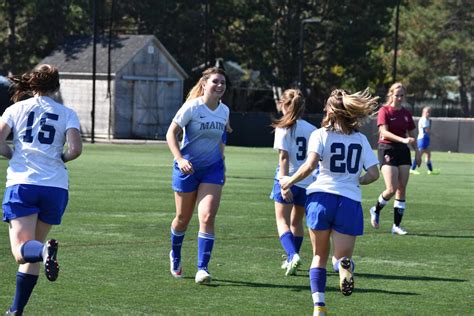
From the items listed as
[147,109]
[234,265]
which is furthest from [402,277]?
[147,109]

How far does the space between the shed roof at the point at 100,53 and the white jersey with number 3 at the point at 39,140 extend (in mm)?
51146

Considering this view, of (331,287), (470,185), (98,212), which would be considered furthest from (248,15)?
(331,287)

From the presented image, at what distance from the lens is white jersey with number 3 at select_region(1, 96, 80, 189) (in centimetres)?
816

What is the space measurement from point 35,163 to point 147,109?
52288mm

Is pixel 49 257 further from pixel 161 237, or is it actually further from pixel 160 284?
pixel 161 237

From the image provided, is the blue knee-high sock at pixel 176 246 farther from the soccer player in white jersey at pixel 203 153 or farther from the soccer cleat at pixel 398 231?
the soccer cleat at pixel 398 231

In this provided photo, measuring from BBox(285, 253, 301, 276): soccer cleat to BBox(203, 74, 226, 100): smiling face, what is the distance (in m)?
1.78

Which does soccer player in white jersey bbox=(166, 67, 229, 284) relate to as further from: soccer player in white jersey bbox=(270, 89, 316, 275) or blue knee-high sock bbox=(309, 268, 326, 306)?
blue knee-high sock bbox=(309, 268, 326, 306)

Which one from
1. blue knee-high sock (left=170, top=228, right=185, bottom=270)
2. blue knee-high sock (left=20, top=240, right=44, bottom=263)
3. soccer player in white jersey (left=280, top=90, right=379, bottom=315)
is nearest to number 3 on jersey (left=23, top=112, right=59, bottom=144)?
blue knee-high sock (left=20, top=240, right=44, bottom=263)

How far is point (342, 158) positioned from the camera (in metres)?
8.66

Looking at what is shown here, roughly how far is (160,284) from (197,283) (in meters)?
0.35

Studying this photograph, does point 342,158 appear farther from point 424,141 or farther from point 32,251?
point 424,141

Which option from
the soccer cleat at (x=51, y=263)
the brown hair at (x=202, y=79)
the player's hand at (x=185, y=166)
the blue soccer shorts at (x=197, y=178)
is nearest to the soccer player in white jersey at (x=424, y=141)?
the brown hair at (x=202, y=79)

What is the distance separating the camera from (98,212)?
1727cm
